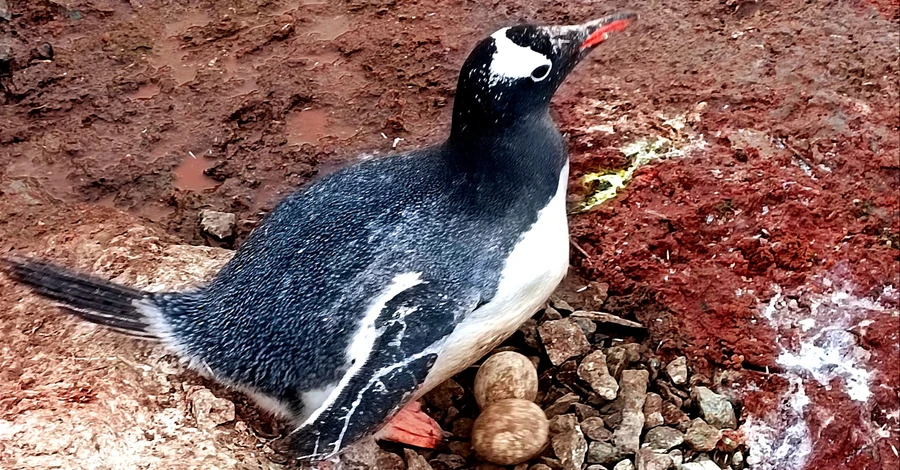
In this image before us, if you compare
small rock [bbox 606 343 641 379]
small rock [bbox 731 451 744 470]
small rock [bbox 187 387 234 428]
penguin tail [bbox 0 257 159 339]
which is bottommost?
small rock [bbox 731 451 744 470]

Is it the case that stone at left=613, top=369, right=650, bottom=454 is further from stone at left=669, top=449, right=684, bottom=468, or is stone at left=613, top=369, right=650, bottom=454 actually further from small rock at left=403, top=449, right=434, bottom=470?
small rock at left=403, top=449, right=434, bottom=470

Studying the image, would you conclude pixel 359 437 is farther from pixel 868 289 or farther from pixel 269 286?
pixel 868 289

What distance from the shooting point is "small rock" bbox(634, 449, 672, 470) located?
4.55ft

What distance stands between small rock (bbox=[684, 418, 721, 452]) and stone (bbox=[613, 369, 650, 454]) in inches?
3.3

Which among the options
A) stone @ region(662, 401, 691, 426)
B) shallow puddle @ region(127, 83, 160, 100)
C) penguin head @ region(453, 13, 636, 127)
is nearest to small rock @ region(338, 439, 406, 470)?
stone @ region(662, 401, 691, 426)

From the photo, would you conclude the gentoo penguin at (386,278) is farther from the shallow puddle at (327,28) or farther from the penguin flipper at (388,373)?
the shallow puddle at (327,28)

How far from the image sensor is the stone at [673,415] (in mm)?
1479

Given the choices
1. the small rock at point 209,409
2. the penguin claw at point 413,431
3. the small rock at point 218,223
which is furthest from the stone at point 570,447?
the small rock at point 218,223

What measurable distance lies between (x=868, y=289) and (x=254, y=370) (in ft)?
3.70

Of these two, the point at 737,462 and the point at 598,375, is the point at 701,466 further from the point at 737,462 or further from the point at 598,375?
the point at 598,375

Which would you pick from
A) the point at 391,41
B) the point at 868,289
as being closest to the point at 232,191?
the point at 391,41

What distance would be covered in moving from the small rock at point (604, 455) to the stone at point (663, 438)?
0.17 feet

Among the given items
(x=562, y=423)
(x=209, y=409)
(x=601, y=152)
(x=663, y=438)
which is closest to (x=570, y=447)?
(x=562, y=423)

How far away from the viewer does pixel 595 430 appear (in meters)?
1.47
